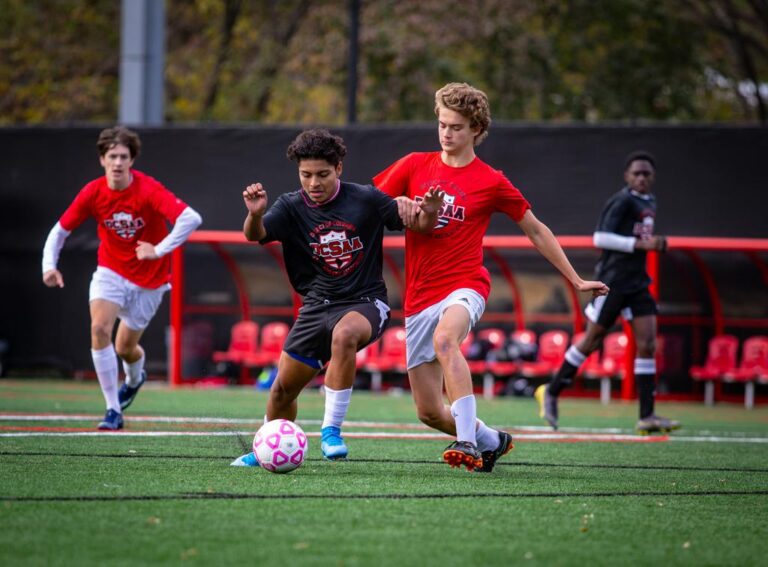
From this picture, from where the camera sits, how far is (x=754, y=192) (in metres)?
16.3

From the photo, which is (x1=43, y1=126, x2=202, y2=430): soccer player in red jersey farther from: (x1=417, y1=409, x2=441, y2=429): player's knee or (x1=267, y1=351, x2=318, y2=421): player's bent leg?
(x1=417, y1=409, x2=441, y2=429): player's knee

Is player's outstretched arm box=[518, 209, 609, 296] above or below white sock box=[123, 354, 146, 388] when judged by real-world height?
above

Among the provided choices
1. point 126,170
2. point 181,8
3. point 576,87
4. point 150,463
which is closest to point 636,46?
point 576,87

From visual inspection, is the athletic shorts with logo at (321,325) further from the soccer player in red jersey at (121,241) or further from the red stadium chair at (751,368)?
the red stadium chair at (751,368)

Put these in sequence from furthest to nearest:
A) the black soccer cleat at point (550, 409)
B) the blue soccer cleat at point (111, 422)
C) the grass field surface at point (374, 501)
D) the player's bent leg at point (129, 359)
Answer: the black soccer cleat at point (550, 409) < the player's bent leg at point (129, 359) < the blue soccer cleat at point (111, 422) < the grass field surface at point (374, 501)

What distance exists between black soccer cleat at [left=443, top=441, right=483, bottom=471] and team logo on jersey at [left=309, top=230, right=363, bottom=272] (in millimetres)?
1247

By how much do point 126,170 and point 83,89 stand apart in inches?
795

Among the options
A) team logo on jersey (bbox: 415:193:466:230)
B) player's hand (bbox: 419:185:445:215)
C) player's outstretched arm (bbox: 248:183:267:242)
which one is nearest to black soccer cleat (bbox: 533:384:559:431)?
team logo on jersey (bbox: 415:193:466:230)

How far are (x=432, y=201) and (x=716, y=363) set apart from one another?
10.1 metres

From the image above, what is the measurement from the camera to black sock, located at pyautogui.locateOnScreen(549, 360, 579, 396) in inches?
432

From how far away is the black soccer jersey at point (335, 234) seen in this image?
7.20 meters

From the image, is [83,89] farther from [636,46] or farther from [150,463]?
[150,463]

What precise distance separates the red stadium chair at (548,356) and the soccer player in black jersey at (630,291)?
17.1ft

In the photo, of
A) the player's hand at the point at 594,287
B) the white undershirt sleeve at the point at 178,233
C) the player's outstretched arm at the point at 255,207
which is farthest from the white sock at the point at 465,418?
the white undershirt sleeve at the point at 178,233
